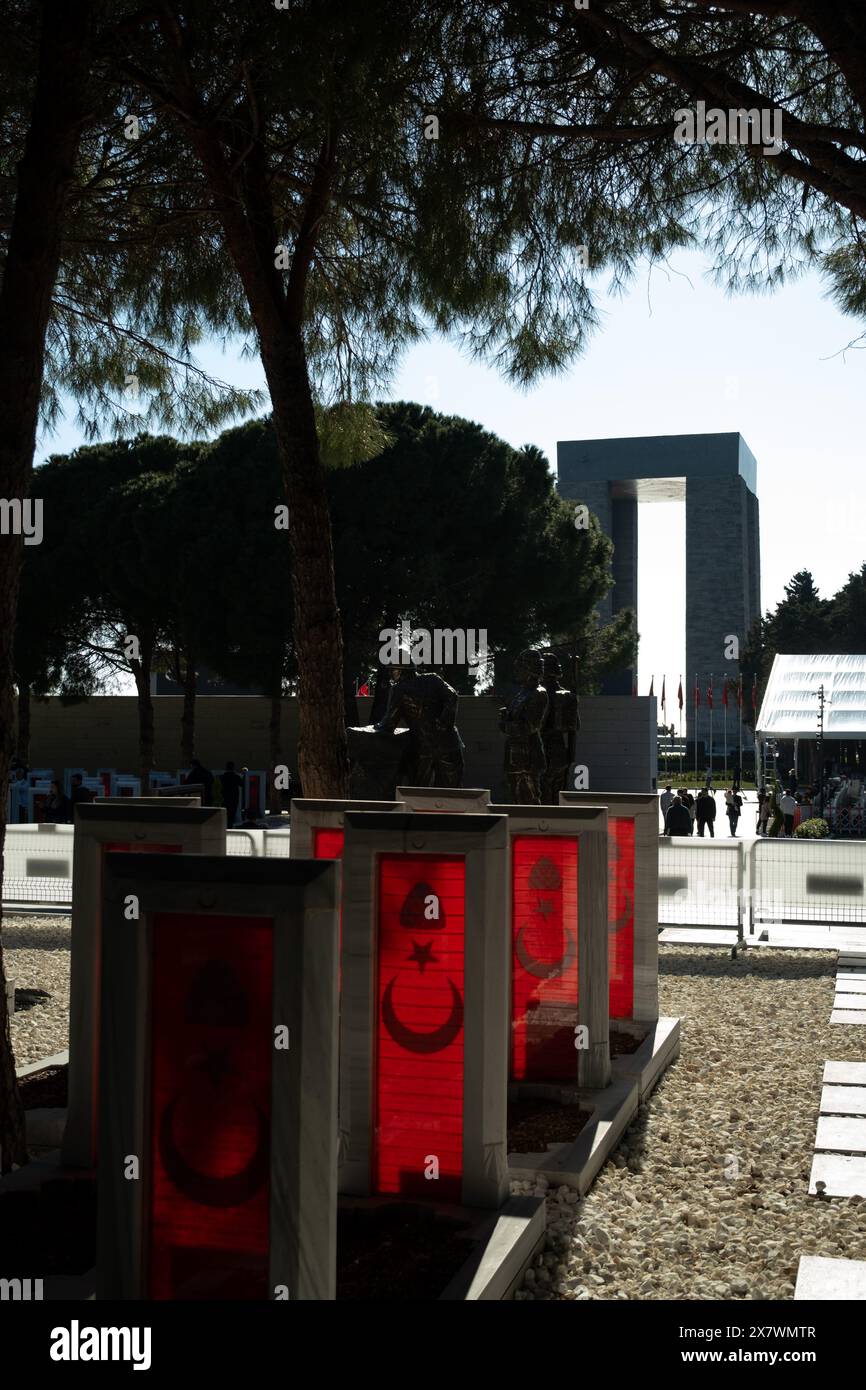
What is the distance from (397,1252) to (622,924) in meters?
3.45

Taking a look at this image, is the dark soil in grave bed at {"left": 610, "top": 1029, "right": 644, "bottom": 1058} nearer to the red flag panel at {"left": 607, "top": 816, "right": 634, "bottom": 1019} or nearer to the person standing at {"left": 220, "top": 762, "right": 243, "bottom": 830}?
the red flag panel at {"left": 607, "top": 816, "right": 634, "bottom": 1019}

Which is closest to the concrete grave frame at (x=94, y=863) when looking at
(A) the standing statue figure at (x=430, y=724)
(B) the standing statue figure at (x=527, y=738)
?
(A) the standing statue figure at (x=430, y=724)

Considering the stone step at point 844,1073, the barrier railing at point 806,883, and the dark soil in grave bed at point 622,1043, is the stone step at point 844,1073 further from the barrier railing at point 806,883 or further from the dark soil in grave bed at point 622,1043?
the barrier railing at point 806,883

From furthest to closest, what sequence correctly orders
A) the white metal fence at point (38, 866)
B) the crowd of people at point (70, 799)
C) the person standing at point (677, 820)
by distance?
the crowd of people at point (70, 799), the person standing at point (677, 820), the white metal fence at point (38, 866)

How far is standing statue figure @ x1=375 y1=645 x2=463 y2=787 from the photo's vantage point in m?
A: 9.36

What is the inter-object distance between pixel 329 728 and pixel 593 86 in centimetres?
375

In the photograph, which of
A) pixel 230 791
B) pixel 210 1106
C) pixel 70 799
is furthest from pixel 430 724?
pixel 70 799

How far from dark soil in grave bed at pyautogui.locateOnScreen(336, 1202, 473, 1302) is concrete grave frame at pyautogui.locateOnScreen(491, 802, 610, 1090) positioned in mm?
1755

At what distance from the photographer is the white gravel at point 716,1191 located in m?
3.91

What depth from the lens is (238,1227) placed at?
9.15 ft

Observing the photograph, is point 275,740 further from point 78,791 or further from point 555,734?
point 555,734

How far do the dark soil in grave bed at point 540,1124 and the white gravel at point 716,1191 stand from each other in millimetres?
208
